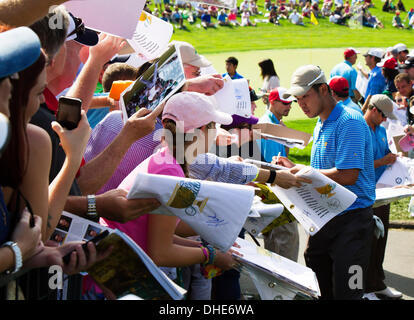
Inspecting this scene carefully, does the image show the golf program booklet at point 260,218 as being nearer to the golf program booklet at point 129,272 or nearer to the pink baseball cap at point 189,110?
the pink baseball cap at point 189,110

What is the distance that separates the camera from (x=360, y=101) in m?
13.8

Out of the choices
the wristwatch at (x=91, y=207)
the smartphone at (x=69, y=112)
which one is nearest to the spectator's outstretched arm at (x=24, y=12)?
the smartphone at (x=69, y=112)

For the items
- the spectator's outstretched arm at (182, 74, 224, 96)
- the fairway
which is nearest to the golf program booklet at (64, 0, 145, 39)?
the spectator's outstretched arm at (182, 74, 224, 96)

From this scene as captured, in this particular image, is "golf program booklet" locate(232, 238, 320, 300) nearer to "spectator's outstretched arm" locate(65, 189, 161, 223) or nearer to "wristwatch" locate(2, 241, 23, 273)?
"spectator's outstretched arm" locate(65, 189, 161, 223)

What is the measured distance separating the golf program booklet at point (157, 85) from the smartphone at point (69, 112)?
20.2 inches

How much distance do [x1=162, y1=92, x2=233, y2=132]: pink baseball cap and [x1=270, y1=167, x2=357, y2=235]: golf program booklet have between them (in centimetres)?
106

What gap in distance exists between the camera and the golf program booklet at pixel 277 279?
2.79 meters

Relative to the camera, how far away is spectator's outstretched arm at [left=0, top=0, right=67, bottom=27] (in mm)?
2480

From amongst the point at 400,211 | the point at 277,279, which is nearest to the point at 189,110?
the point at 277,279

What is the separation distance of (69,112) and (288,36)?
3887 centimetres

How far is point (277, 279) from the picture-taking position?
2.81m

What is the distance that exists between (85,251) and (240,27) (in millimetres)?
43892
